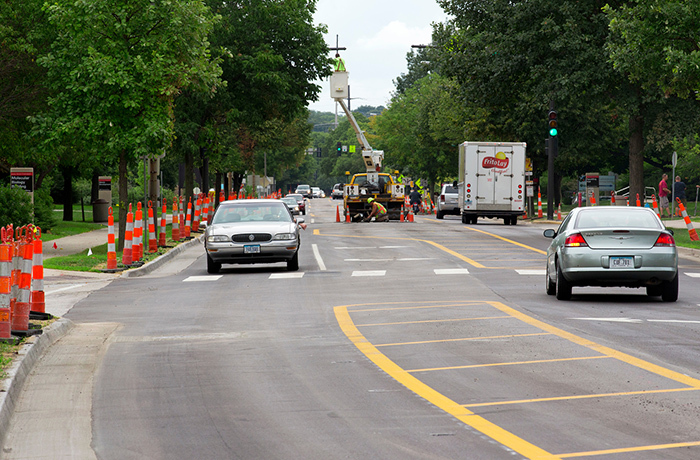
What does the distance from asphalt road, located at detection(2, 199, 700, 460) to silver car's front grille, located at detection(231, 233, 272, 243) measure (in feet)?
12.7

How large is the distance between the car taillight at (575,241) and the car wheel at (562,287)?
0.46 m

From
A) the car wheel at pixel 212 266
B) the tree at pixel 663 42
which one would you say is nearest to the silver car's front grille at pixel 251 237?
the car wheel at pixel 212 266

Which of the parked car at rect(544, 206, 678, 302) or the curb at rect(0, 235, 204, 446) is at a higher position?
the parked car at rect(544, 206, 678, 302)

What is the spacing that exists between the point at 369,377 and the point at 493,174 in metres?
35.4

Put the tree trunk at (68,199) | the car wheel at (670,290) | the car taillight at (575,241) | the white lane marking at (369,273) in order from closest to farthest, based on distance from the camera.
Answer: the car taillight at (575,241)
the car wheel at (670,290)
the white lane marking at (369,273)
the tree trunk at (68,199)

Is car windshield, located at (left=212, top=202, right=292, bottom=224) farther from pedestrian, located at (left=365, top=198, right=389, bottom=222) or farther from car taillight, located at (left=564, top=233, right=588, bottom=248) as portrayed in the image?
pedestrian, located at (left=365, top=198, right=389, bottom=222)

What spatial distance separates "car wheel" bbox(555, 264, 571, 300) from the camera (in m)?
15.3

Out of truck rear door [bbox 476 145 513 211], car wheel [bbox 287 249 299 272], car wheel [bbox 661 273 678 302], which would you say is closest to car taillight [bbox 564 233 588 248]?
car wheel [bbox 661 273 678 302]

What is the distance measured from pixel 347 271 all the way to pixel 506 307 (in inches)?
288

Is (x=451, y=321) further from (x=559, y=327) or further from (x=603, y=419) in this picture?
(x=603, y=419)

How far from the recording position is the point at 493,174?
43.6 m

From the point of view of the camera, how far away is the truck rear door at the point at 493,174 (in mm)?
43594

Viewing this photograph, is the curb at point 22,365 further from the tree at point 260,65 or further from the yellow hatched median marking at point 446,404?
the tree at point 260,65

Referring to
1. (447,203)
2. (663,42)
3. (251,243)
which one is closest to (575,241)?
(251,243)
